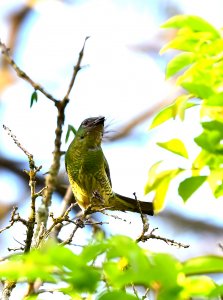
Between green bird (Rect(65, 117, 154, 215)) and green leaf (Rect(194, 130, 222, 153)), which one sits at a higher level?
green bird (Rect(65, 117, 154, 215))

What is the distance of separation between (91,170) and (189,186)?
10.5ft

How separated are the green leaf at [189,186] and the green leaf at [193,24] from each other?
33cm

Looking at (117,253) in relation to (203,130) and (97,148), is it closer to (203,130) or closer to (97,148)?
(203,130)

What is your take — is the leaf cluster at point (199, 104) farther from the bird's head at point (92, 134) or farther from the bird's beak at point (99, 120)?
the bird's head at point (92, 134)

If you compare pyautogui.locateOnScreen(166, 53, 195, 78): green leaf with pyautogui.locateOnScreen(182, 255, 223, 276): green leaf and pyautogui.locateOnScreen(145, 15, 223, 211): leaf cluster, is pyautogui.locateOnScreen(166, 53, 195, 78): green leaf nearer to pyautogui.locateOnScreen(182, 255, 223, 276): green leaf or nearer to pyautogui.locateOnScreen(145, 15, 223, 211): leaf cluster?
pyautogui.locateOnScreen(145, 15, 223, 211): leaf cluster

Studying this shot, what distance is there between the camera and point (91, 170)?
460 cm

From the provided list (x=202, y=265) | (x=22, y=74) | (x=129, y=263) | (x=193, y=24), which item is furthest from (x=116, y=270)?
(x=22, y=74)

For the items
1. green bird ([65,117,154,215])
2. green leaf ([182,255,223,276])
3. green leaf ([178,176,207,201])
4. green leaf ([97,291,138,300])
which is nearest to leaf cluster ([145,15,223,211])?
green leaf ([178,176,207,201])

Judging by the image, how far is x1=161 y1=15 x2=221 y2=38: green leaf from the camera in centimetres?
145

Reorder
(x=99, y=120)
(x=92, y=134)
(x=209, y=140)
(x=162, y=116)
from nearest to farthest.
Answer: (x=209, y=140), (x=162, y=116), (x=99, y=120), (x=92, y=134)

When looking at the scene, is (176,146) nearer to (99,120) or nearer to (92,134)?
(99,120)

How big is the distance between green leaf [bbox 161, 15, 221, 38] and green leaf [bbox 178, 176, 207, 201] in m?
0.33

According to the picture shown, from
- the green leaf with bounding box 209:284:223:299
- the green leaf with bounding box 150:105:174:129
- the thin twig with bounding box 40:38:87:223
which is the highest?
the thin twig with bounding box 40:38:87:223

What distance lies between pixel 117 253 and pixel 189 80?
0.50 metres
